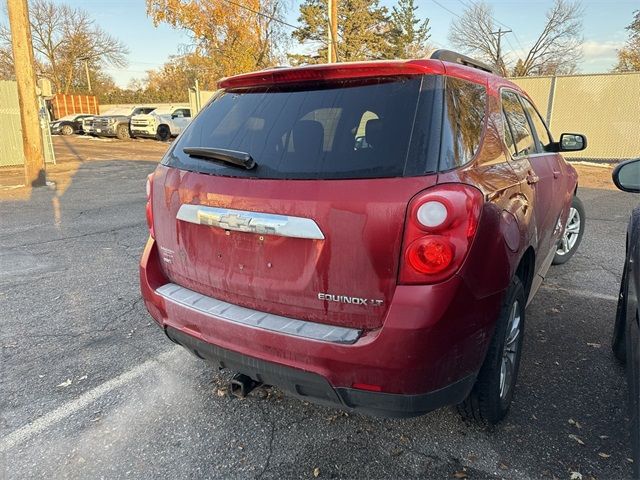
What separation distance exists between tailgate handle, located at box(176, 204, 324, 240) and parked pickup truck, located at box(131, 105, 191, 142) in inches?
898

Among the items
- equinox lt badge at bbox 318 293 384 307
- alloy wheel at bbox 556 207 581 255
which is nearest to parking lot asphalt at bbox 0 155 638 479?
equinox lt badge at bbox 318 293 384 307

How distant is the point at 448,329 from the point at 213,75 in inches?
1240

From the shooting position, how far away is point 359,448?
2.27m

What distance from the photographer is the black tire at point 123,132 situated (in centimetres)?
2494

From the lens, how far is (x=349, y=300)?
1860mm

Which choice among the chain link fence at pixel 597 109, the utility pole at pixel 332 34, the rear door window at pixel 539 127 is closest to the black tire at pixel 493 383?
the rear door window at pixel 539 127

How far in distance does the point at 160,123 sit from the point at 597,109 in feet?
63.5

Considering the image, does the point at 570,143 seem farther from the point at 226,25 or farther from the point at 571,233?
the point at 226,25

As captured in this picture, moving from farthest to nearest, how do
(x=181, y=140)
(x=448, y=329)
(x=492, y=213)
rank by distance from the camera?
1. (x=181, y=140)
2. (x=492, y=213)
3. (x=448, y=329)

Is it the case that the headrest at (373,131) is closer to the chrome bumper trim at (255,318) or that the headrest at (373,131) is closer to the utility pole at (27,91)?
the chrome bumper trim at (255,318)

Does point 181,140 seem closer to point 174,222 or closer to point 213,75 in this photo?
point 174,222

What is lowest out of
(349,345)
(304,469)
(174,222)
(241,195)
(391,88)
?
(304,469)

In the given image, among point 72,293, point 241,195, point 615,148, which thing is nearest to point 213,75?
point 615,148

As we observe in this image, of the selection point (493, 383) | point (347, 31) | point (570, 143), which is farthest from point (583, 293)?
point (347, 31)
